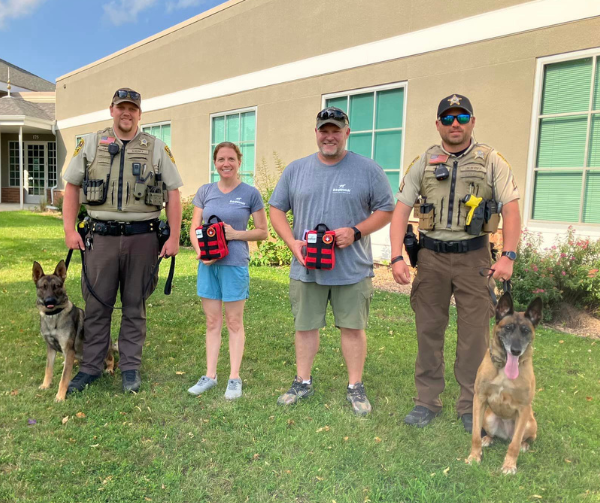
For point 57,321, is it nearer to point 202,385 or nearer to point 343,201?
point 202,385

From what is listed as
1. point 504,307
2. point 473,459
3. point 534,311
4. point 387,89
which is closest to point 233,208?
point 504,307

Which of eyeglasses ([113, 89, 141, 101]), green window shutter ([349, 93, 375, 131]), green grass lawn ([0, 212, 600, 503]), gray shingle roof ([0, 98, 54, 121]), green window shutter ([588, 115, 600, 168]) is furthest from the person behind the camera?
gray shingle roof ([0, 98, 54, 121])

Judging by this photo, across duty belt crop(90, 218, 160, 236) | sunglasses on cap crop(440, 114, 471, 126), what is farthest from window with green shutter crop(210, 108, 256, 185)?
sunglasses on cap crop(440, 114, 471, 126)

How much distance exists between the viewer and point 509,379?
2.88 meters

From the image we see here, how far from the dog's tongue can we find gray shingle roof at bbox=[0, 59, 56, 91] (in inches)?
1237

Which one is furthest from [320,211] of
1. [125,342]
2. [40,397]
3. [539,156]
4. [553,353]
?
[539,156]

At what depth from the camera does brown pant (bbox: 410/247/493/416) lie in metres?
3.32

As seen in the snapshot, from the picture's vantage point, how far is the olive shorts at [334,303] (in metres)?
3.58

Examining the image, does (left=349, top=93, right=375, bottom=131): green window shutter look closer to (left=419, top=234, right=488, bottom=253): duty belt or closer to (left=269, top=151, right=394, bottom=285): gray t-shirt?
(left=269, top=151, right=394, bottom=285): gray t-shirt

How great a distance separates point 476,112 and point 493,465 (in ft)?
21.4

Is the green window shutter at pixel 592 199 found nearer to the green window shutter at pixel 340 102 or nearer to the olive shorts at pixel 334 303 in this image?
the green window shutter at pixel 340 102

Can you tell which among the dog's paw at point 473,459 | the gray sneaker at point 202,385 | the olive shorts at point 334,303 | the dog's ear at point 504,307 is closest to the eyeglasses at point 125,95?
the olive shorts at point 334,303

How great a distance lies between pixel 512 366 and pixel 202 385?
2373 millimetres

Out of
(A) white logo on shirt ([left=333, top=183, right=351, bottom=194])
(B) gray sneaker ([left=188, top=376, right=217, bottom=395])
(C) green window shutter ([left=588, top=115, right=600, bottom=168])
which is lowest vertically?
(B) gray sneaker ([left=188, top=376, right=217, bottom=395])
